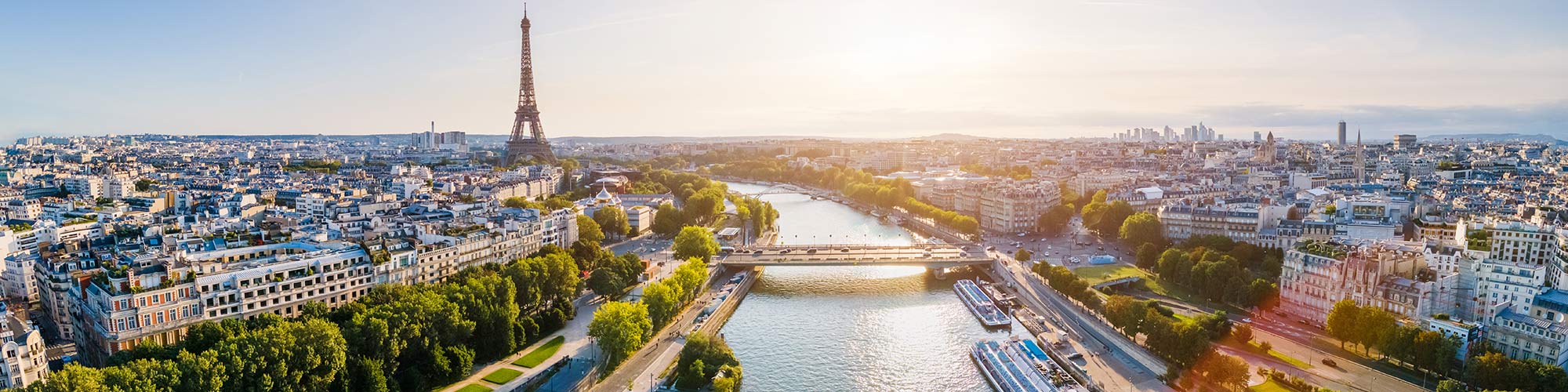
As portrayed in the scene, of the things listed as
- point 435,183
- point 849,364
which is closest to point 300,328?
point 849,364

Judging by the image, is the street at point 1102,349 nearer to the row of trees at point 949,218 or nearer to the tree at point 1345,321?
the tree at point 1345,321

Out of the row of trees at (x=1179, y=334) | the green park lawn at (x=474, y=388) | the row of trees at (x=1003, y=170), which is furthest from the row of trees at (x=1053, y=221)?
the green park lawn at (x=474, y=388)

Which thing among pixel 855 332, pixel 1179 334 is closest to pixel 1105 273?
pixel 1179 334

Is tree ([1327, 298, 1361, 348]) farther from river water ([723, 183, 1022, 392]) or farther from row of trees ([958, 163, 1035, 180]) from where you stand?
row of trees ([958, 163, 1035, 180])

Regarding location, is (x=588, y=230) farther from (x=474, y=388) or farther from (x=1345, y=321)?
(x=1345, y=321)

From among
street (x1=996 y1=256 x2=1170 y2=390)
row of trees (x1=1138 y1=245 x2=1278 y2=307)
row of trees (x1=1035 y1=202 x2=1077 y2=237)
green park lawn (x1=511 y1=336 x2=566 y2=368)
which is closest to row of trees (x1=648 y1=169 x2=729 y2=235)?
row of trees (x1=1035 y1=202 x2=1077 y2=237)
